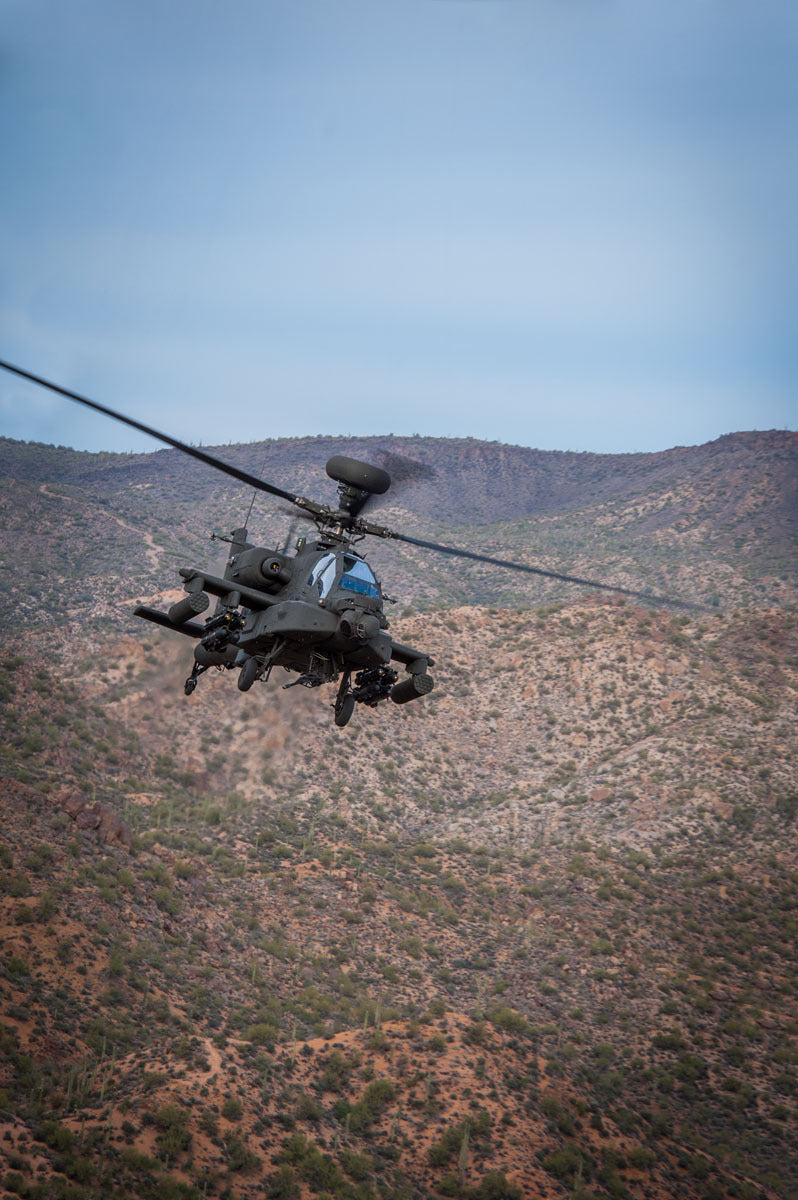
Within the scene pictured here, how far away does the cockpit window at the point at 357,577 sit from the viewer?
24312 mm

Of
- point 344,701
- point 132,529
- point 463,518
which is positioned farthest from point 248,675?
point 463,518

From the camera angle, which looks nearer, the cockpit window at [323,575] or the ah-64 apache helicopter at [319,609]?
the ah-64 apache helicopter at [319,609]

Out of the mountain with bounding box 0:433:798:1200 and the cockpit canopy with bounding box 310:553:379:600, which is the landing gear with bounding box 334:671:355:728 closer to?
the cockpit canopy with bounding box 310:553:379:600

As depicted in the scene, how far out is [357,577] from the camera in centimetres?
2459

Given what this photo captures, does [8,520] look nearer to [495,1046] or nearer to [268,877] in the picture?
[268,877]

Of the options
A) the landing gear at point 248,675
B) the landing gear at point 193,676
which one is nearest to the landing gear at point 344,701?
the landing gear at point 248,675

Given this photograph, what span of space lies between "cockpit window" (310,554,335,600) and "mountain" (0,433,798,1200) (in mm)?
17400

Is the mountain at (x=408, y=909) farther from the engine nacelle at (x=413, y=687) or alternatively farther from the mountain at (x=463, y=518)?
the engine nacelle at (x=413, y=687)

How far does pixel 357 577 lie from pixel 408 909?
3148 cm

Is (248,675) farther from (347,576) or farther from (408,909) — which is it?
(408,909)

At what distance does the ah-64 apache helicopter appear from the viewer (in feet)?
77.9

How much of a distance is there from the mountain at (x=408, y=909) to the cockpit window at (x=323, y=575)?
17.4 m

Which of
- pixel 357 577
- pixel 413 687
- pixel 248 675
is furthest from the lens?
pixel 413 687

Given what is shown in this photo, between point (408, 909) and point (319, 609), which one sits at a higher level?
point (319, 609)
